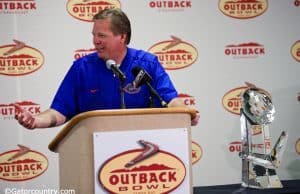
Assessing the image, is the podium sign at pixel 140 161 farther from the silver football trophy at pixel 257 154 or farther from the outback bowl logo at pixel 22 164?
the outback bowl logo at pixel 22 164

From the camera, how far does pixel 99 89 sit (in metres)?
2.26

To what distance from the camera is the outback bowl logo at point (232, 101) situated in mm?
3545

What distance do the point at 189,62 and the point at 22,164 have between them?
4.77 feet

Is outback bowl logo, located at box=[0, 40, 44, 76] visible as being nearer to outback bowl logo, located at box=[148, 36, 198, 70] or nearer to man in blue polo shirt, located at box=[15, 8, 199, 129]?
outback bowl logo, located at box=[148, 36, 198, 70]

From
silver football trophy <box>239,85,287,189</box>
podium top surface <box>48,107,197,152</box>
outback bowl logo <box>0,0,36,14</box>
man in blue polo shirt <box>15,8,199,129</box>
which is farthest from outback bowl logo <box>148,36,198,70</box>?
podium top surface <box>48,107,197,152</box>

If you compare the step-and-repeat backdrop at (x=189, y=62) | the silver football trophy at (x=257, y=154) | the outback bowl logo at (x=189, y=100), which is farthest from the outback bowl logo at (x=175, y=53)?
the silver football trophy at (x=257, y=154)

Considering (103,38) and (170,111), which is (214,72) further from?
(170,111)

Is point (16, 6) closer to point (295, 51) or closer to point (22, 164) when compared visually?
point (22, 164)

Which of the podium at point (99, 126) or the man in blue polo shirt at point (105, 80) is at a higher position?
the man in blue polo shirt at point (105, 80)

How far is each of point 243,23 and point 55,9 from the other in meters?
1.47

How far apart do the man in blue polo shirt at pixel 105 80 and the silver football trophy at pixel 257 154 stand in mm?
951

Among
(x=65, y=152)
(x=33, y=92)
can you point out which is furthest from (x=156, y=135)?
(x=33, y=92)

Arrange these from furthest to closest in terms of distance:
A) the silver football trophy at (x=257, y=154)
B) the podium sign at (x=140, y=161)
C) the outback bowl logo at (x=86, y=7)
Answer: the outback bowl logo at (x=86, y=7) → the silver football trophy at (x=257, y=154) → the podium sign at (x=140, y=161)

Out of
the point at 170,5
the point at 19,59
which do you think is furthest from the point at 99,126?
the point at 170,5
